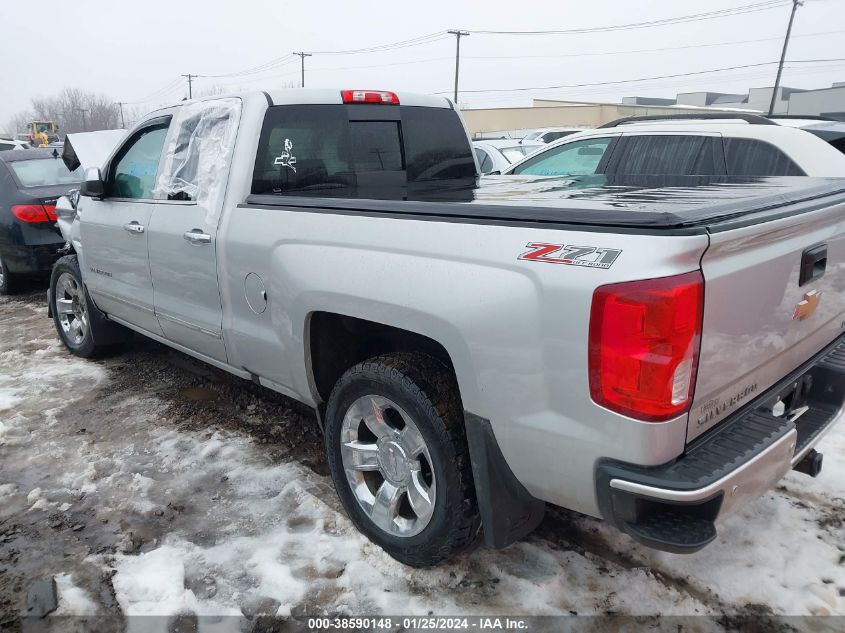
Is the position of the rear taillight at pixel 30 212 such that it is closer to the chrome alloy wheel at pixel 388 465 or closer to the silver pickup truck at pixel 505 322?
the silver pickup truck at pixel 505 322

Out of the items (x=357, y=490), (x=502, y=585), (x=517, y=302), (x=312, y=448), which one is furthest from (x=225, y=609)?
(x=517, y=302)

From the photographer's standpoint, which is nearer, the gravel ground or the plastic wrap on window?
the gravel ground

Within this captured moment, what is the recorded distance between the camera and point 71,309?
216 inches

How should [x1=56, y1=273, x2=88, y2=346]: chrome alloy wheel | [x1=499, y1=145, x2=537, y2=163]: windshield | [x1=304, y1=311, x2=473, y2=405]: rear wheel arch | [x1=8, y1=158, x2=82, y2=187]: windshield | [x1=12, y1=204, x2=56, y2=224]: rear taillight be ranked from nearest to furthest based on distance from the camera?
[x1=304, y1=311, x2=473, y2=405]: rear wheel arch
[x1=56, y1=273, x2=88, y2=346]: chrome alloy wheel
[x1=12, y1=204, x2=56, y2=224]: rear taillight
[x1=8, y1=158, x2=82, y2=187]: windshield
[x1=499, y1=145, x2=537, y2=163]: windshield

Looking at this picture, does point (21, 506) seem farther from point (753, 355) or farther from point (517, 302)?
point (753, 355)

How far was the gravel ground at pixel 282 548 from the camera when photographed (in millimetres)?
2463

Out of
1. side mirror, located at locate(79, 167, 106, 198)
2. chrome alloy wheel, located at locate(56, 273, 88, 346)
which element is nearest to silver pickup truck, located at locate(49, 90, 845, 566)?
side mirror, located at locate(79, 167, 106, 198)

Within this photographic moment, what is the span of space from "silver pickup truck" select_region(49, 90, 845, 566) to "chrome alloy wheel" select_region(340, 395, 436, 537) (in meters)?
0.01

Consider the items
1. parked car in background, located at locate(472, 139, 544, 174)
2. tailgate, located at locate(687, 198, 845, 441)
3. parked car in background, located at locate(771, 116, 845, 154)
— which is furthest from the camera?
parked car in background, located at locate(472, 139, 544, 174)

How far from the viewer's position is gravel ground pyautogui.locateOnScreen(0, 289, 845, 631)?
2.46m

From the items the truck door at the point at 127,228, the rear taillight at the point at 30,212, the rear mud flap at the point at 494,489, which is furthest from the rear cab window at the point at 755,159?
the rear taillight at the point at 30,212

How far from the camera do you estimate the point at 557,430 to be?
Answer: 196 cm

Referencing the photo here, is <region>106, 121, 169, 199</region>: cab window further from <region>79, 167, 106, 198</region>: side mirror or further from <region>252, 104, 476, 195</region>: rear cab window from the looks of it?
<region>252, 104, 476, 195</region>: rear cab window

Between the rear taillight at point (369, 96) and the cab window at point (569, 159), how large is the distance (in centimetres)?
262
